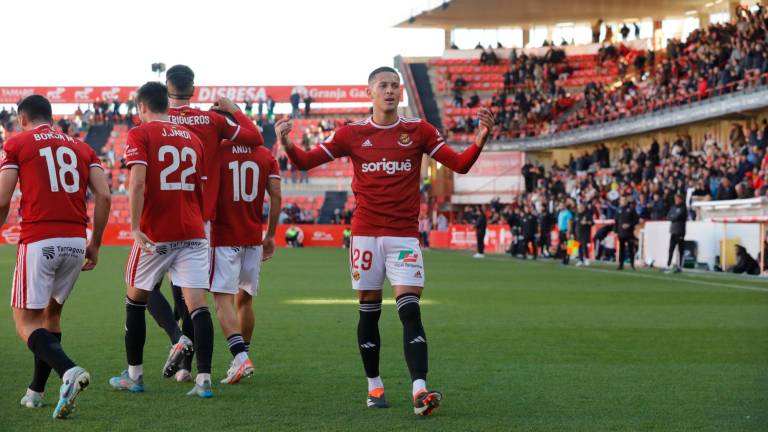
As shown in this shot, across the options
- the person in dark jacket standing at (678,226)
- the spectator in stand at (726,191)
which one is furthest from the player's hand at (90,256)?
the spectator in stand at (726,191)

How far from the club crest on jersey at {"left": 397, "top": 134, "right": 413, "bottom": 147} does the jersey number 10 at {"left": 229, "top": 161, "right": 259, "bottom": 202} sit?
4.94 ft

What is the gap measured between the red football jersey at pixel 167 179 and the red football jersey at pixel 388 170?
3.03ft

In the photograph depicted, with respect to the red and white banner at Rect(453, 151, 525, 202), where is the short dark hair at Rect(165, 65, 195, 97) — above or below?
below

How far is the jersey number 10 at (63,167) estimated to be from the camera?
20.7 ft

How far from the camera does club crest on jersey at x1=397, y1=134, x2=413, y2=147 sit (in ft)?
22.1

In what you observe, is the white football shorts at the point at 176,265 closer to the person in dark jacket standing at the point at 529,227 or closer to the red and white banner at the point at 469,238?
the person in dark jacket standing at the point at 529,227

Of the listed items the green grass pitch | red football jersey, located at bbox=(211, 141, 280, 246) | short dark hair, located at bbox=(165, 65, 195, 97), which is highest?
short dark hair, located at bbox=(165, 65, 195, 97)

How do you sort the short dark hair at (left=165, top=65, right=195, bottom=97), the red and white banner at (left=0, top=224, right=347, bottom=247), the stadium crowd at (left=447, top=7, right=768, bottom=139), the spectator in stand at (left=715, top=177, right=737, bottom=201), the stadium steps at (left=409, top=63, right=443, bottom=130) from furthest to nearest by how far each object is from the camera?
the stadium steps at (left=409, top=63, right=443, bottom=130)
the red and white banner at (left=0, top=224, right=347, bottom=247)
the stadium crowd at (left=447, top=7, right=768, bottom=139)
the spectator in stand at (left=715, top=177, right=737, bottom=201)
the short dark hair at (left=165, top=65, right=195, bottom=97)

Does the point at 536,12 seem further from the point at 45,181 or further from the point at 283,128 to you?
the point at 45,181

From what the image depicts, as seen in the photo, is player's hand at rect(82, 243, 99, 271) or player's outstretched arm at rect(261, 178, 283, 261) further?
player's outstretched arm at rect(261, 178, 283, 261)

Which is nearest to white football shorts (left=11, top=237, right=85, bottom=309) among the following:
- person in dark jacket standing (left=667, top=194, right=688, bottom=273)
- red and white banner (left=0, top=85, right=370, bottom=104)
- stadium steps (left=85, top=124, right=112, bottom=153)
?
person in dark jacket standing (left=667, top=194, right=688, bottom=273)

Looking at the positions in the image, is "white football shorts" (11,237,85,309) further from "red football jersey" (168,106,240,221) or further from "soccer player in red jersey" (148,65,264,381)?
"red football jersey" (168,106,240,221)

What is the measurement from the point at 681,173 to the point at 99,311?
2143 centimetres

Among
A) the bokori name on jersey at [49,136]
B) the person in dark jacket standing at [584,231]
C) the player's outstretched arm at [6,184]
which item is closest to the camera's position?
the player's outstretched arm at [6,184]
